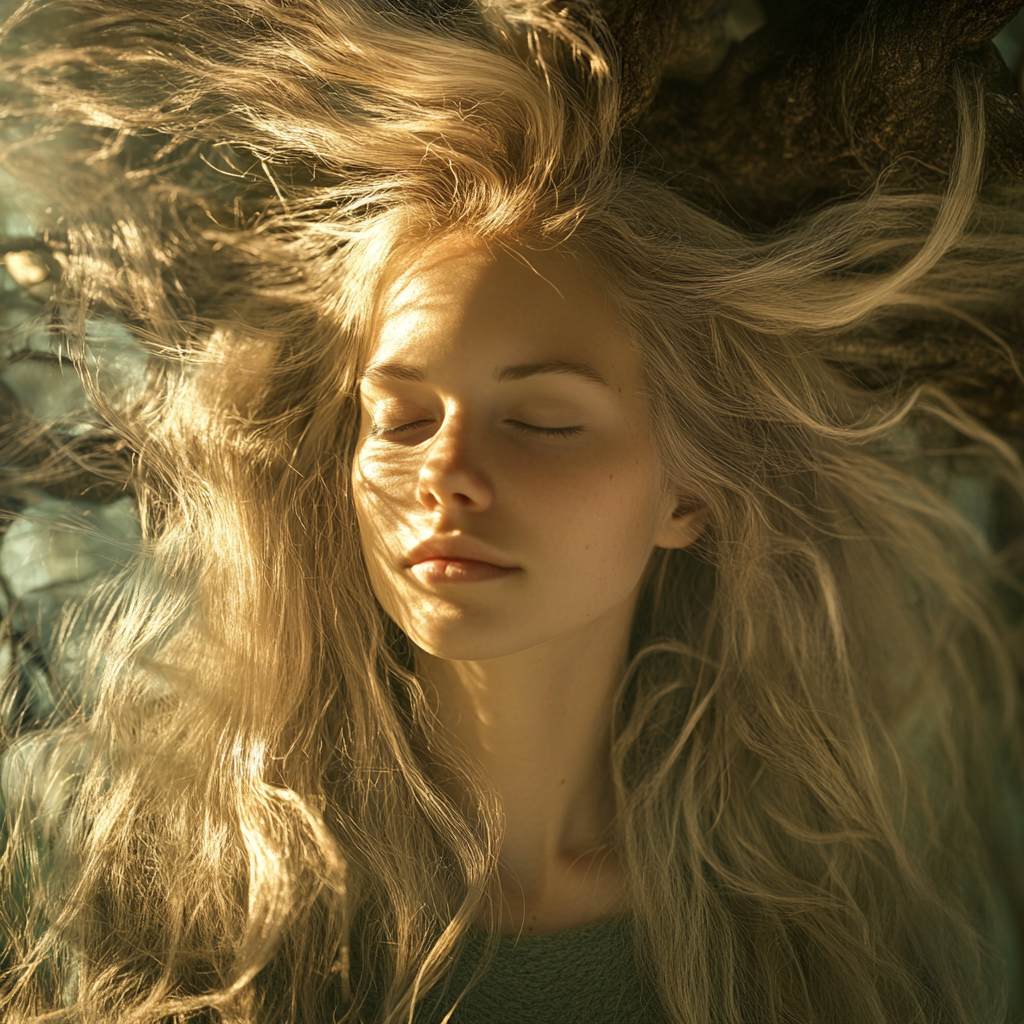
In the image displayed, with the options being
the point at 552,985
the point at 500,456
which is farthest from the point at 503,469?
the point at 552,985

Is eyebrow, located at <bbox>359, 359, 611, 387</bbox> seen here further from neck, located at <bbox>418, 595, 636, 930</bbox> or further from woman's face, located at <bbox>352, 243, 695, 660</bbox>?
neck, located at <bbox>418, 595, 636, 930</bbox>

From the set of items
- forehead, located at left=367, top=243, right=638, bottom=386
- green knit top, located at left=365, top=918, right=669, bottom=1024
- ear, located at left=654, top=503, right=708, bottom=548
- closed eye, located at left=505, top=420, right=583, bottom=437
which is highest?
forehead, located at left=367, top=243, right=638, bottom=386

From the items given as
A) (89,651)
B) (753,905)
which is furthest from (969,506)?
(89,651)

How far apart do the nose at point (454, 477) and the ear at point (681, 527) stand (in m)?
0.40

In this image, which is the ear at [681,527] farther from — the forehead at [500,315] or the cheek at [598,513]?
the forehead at [500,315]

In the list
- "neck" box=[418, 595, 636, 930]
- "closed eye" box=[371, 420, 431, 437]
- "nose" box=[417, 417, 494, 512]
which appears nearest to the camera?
"nose" box=[417, 417, 494, 512]

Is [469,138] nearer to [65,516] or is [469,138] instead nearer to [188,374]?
[188,374]

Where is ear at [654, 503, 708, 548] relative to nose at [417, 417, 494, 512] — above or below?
below

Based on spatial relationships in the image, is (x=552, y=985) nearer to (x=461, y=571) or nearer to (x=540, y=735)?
(x=540, y=735)

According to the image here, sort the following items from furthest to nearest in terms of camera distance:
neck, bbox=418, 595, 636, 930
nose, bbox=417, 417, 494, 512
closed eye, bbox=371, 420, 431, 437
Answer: neck, bbox=418, 595, 636, 930 → closed eye, bbox=371, 420, 431, 437 → nose, bbox=417, 417, 494, 512

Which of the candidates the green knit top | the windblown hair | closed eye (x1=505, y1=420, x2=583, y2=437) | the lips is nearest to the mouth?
the lips

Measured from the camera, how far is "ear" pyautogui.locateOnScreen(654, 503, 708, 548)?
150 cm

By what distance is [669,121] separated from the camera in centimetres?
143

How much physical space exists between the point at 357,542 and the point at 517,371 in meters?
0.51
